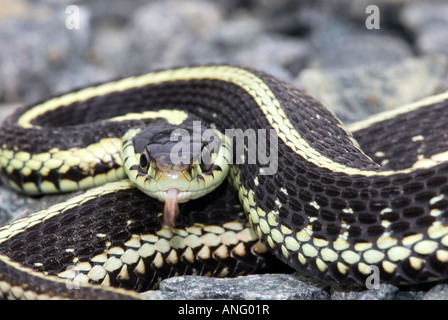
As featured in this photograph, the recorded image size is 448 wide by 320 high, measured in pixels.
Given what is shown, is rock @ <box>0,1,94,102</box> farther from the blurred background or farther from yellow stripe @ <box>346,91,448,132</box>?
yellow stripe @ <box>346,91,448,132</box>

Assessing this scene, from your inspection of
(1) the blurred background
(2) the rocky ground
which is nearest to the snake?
(2) the rocky ground

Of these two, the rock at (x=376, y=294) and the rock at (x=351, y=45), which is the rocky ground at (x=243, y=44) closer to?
the rock at (x=351, y=45)

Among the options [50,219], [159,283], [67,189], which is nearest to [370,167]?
[159,283]

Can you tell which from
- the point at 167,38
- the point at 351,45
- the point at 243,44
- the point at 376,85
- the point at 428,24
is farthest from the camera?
the point at 243,44

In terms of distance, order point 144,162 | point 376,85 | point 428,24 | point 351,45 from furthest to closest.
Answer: point 351,45, point 428,24, point 376,85, point 144,162

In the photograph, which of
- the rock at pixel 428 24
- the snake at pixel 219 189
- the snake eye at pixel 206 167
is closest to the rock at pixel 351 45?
the rock at pixel 428 24

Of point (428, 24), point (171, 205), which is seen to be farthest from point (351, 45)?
point (171, 205)

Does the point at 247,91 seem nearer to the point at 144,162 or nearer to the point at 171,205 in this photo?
the point at 144,162

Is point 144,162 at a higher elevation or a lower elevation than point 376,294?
higher
